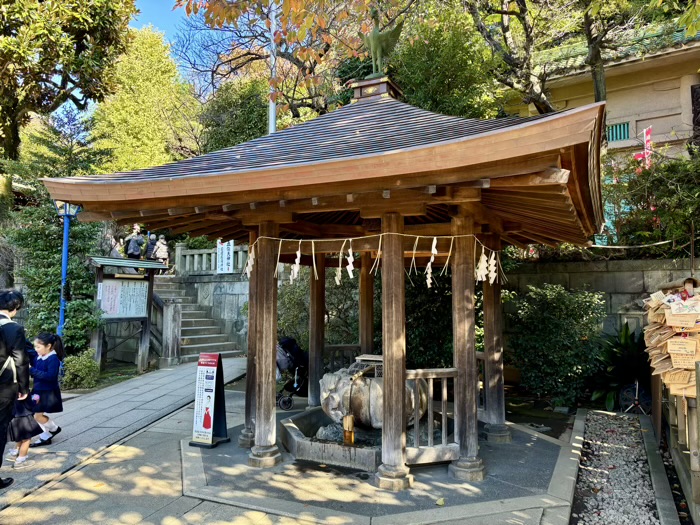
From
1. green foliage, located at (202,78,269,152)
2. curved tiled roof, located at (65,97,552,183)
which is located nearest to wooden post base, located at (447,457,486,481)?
curved tiled roof, located at (65,97,552,183)

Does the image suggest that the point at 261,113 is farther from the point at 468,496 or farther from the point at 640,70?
the point at 468,496

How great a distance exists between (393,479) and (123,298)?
8.12 m

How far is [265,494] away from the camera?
167 inches

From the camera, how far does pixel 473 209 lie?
4.86 m

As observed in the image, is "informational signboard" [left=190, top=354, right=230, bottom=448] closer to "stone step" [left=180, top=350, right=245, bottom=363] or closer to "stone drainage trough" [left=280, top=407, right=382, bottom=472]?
"stone drainage trough" [left=280, top=407, right=382, bottom=472]

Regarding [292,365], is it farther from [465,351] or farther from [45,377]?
[465,351]

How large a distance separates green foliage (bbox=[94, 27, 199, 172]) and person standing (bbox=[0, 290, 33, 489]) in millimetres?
15679

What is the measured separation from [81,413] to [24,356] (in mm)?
3307

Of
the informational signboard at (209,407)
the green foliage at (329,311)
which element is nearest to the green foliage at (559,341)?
the green foliage at (329,311)

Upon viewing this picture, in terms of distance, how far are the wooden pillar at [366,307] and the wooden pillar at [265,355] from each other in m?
2.38

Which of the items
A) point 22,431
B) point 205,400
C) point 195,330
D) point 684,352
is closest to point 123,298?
point 195,330

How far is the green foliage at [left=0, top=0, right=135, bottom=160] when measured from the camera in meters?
12.2

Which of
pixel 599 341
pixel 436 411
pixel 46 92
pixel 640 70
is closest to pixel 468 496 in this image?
pixel 436 411

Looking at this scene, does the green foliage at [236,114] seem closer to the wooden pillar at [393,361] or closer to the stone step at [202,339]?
the stone step at [202,339]
